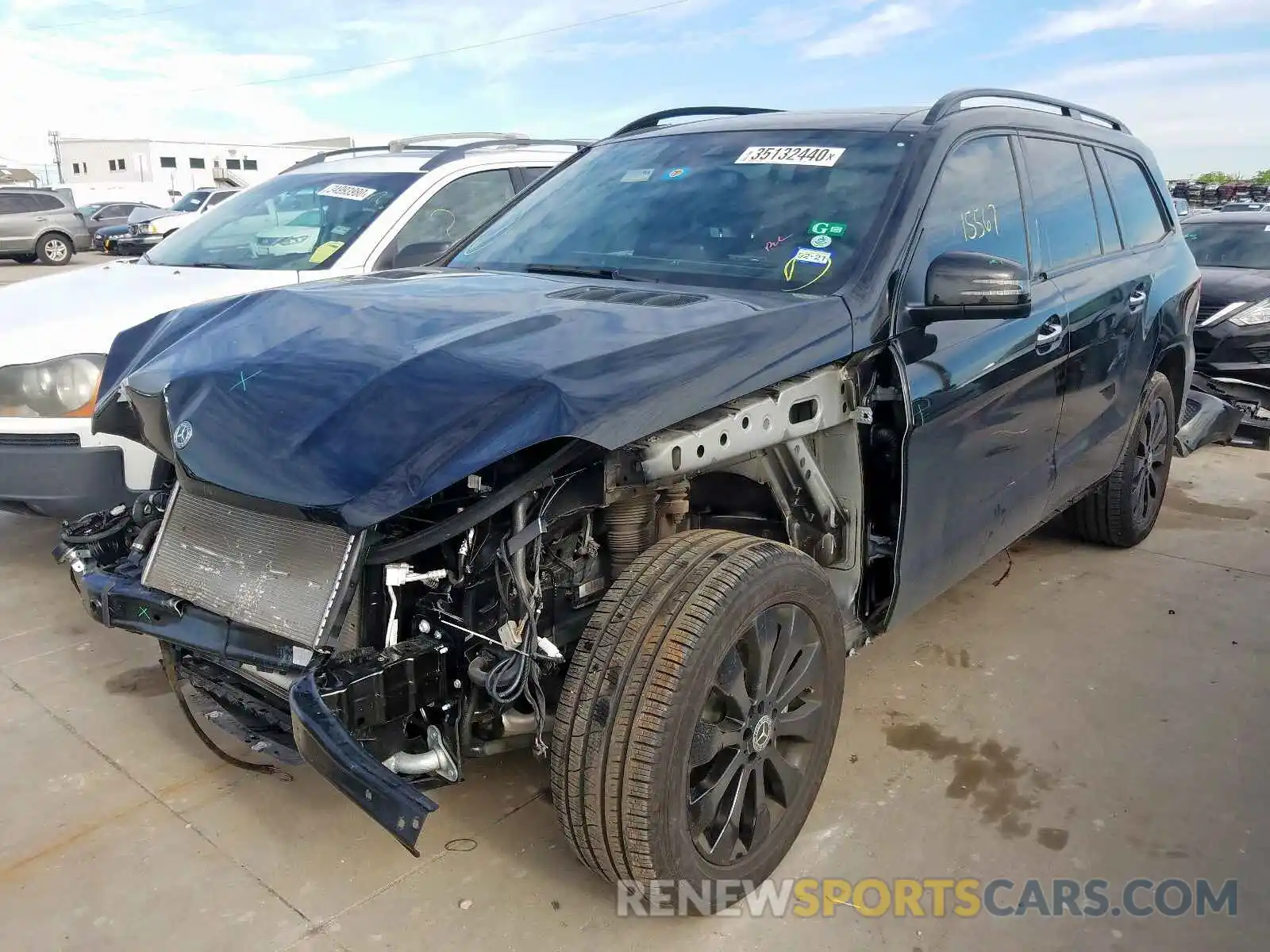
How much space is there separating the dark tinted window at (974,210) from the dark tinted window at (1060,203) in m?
0.17

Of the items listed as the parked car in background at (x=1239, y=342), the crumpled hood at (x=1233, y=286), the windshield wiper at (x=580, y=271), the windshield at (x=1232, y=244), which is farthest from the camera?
the windshield at (x=1232, y=244)

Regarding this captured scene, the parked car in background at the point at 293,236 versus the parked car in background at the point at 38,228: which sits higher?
the parked car in background at the point at 293,236

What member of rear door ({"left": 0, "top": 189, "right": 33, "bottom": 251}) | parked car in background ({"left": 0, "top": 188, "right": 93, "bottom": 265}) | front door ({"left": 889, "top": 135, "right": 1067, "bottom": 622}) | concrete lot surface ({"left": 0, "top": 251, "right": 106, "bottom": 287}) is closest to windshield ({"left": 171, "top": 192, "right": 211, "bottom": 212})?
concrete lot surface ({"left": 0, "top": 251, "right": 106, "bottom": 287})

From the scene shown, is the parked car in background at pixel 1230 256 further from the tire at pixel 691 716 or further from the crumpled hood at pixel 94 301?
the crumpled hood at pixel 94 301

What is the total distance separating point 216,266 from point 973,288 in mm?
4060

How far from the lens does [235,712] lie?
98.9 inches

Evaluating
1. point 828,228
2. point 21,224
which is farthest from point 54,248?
point 828,228

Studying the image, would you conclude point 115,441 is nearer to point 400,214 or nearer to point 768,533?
point 400,214

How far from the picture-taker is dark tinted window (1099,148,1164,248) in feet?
14.0

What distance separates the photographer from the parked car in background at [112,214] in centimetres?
2689

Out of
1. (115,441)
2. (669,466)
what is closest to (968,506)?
(669,466)

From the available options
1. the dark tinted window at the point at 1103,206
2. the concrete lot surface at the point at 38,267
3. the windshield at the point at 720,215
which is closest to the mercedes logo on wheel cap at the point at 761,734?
the windshield at the point at 720,215

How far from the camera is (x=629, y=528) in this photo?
8.20 feet

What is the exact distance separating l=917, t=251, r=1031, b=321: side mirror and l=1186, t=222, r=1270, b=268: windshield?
23.7 feet
